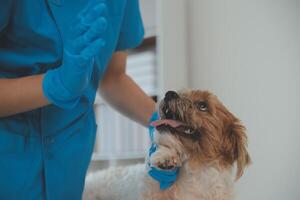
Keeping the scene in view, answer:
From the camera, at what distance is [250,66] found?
61.1 inches

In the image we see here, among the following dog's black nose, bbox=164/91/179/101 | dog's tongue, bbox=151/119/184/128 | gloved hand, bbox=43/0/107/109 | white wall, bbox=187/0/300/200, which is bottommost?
white wall, bbox=187/0/300/200

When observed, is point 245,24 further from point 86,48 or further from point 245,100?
point 86,48

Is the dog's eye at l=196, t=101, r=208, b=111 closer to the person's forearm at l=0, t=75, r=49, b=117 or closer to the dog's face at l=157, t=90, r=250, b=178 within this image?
the dog's face at l=157, t=90, r=250, b=178

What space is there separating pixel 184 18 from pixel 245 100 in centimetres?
46

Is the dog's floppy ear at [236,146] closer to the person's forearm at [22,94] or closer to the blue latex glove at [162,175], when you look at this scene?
the blue latex glove at [162,175]

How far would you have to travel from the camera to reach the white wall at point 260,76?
55.8 inches

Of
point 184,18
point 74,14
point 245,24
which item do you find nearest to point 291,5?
point 245,24

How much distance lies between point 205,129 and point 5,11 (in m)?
0.53

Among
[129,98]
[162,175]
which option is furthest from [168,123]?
[129,98]

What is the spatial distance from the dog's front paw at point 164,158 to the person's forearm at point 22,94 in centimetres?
30

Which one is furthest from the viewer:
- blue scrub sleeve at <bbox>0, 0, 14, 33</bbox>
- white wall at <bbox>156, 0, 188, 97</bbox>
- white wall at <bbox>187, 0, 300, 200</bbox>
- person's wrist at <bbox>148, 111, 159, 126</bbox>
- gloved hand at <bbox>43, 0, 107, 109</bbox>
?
white wall at <bbox>156, 0, 188, 97</bbox>

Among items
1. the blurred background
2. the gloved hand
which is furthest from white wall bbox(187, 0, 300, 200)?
the gloved hand

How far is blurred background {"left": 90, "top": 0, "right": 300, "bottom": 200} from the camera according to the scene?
1.42 m

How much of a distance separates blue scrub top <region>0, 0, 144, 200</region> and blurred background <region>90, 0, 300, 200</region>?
67 centimetres
